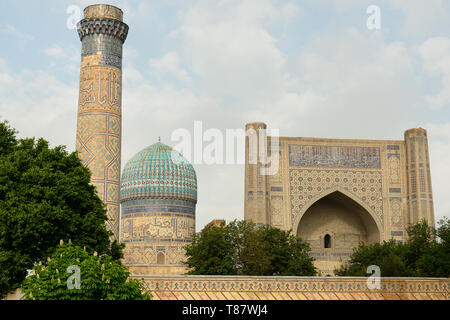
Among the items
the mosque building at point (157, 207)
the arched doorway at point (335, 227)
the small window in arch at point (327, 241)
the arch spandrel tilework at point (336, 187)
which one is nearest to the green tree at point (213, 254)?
the arch spandrel tilework at point (336, 187)

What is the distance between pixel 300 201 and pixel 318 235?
195 cm

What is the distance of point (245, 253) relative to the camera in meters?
17.0

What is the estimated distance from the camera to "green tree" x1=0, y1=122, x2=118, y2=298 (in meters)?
11.3

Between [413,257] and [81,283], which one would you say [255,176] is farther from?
[81,283]

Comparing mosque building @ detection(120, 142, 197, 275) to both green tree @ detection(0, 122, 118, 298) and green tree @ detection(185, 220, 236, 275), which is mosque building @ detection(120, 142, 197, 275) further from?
green tree @ detection(0, 122, 118, 298)

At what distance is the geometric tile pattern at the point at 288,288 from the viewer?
12180mm

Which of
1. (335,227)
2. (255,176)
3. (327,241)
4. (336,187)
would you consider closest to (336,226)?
(335,227)

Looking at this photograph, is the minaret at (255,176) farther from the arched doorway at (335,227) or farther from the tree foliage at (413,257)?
the tree foliage at (413,257)

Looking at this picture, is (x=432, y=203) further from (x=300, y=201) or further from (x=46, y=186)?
(x=46, y=186)

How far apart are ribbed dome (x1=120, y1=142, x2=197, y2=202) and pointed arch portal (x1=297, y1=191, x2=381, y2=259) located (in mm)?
5494

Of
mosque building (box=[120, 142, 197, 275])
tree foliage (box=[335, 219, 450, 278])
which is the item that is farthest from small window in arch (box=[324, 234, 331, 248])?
mosque building (box=[120, 142, 197, 275])

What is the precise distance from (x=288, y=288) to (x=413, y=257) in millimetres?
7961

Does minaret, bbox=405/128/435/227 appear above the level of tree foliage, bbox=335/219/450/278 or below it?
above
